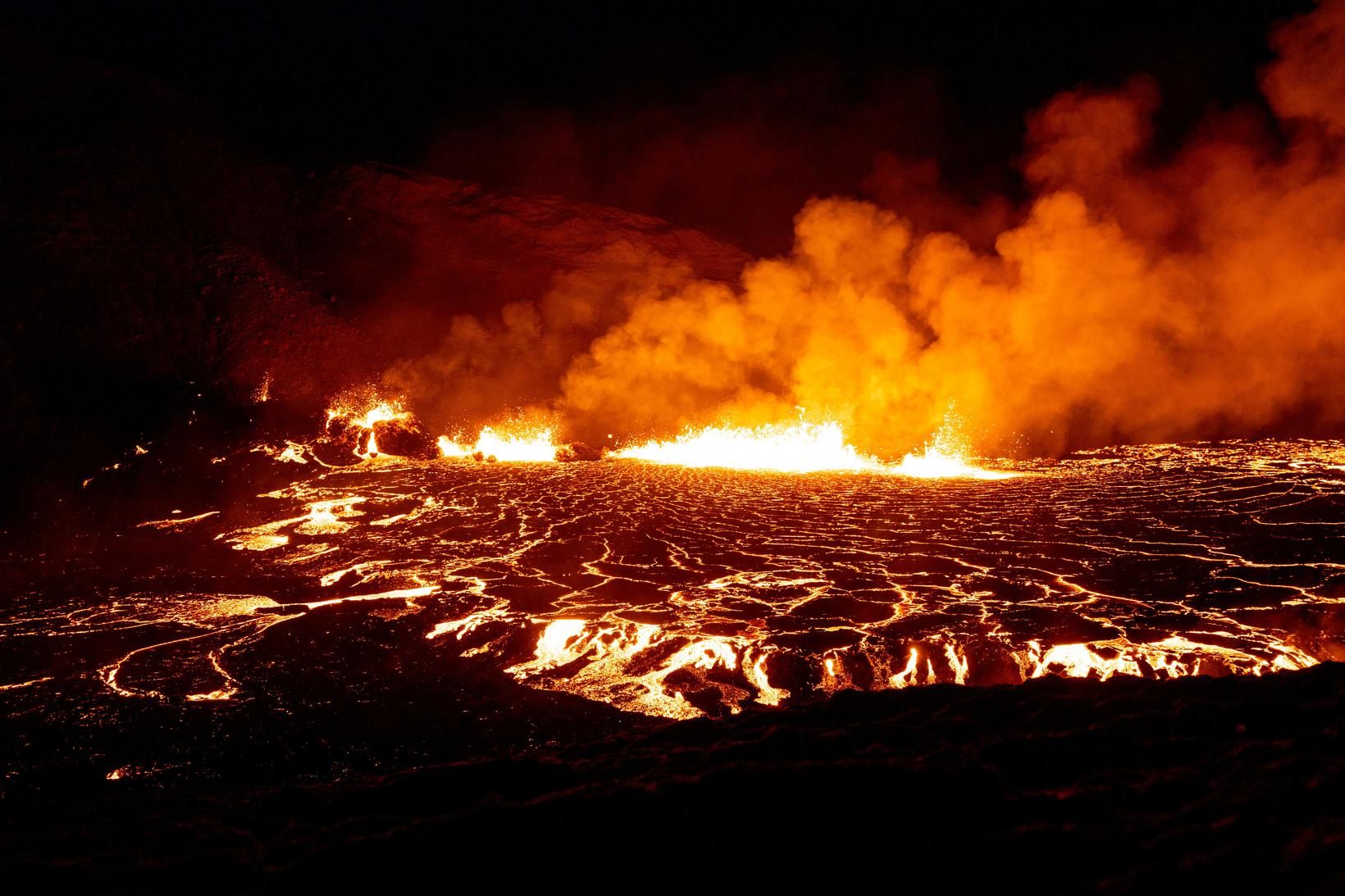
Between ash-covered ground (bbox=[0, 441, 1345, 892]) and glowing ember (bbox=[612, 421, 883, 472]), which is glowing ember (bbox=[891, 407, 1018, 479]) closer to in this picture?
glowing ember (bbox=[612, 421, 883, 472])

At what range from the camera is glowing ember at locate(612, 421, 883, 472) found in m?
19.0

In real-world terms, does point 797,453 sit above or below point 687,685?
above

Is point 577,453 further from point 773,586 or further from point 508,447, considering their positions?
point 773,586

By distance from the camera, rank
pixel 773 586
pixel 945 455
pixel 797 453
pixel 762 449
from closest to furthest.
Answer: pixel 773 586 < pixel 945 455 < pixel 797 453 < pixel 762 449

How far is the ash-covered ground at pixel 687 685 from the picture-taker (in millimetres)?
2842

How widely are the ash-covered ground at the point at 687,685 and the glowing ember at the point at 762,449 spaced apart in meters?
5.79

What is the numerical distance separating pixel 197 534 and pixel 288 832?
1013cm

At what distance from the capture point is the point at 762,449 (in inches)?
802

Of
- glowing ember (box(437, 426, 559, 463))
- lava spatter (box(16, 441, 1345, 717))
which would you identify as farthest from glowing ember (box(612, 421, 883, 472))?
lava spatter (box(16, 441, 1345, 717))

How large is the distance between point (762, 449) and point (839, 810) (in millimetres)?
17609

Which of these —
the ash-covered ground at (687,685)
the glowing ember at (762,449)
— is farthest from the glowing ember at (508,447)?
the ash-covered ground at (687,685)

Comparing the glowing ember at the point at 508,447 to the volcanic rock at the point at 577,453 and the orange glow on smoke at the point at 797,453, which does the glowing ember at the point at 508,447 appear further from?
the orange glow on smoke at the point at 797,453

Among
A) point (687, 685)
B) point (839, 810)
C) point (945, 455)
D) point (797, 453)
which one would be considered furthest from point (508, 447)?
point (839, 810)

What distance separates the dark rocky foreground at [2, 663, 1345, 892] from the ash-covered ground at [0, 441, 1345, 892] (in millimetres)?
18
